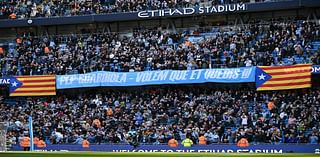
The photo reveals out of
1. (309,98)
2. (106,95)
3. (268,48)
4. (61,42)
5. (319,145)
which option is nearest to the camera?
(319,145)

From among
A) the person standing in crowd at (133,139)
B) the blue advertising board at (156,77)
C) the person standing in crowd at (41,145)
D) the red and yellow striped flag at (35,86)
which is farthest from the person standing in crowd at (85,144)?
the red and yellow striped flag at (35,86)

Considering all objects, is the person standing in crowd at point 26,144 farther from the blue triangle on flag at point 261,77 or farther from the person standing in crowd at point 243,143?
the blue triangle on flag at point 261,77

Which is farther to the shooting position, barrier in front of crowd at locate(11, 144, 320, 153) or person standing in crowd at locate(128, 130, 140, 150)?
person standing in crowd at locate(128, 130, 140, 150)

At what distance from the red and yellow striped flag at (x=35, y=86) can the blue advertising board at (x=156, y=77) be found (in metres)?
0.60

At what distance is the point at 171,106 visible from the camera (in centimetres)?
4219

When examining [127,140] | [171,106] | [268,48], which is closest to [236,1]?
[268,48]

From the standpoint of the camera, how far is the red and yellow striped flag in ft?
154

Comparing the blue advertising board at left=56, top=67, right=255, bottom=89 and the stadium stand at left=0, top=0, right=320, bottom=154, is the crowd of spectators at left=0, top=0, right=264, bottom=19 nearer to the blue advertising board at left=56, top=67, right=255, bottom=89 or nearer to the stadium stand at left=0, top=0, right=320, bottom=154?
the stadium stand at left=0, top=0, right=320, bottom=154

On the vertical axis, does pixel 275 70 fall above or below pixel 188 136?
above

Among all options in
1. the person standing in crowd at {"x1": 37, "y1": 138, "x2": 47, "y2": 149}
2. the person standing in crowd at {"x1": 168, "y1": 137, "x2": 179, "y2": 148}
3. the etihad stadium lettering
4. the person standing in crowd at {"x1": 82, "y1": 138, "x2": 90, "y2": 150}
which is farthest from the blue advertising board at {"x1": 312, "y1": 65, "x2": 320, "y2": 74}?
the person standing in crowd at {"x1": 37, "y1": 138, "x2": 47, "y2": 149}

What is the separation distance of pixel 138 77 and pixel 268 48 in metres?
8.59

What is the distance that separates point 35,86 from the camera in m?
47.5

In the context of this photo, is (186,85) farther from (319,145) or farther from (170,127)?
(319,145)

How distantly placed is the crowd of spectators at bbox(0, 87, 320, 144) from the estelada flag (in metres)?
0.58
